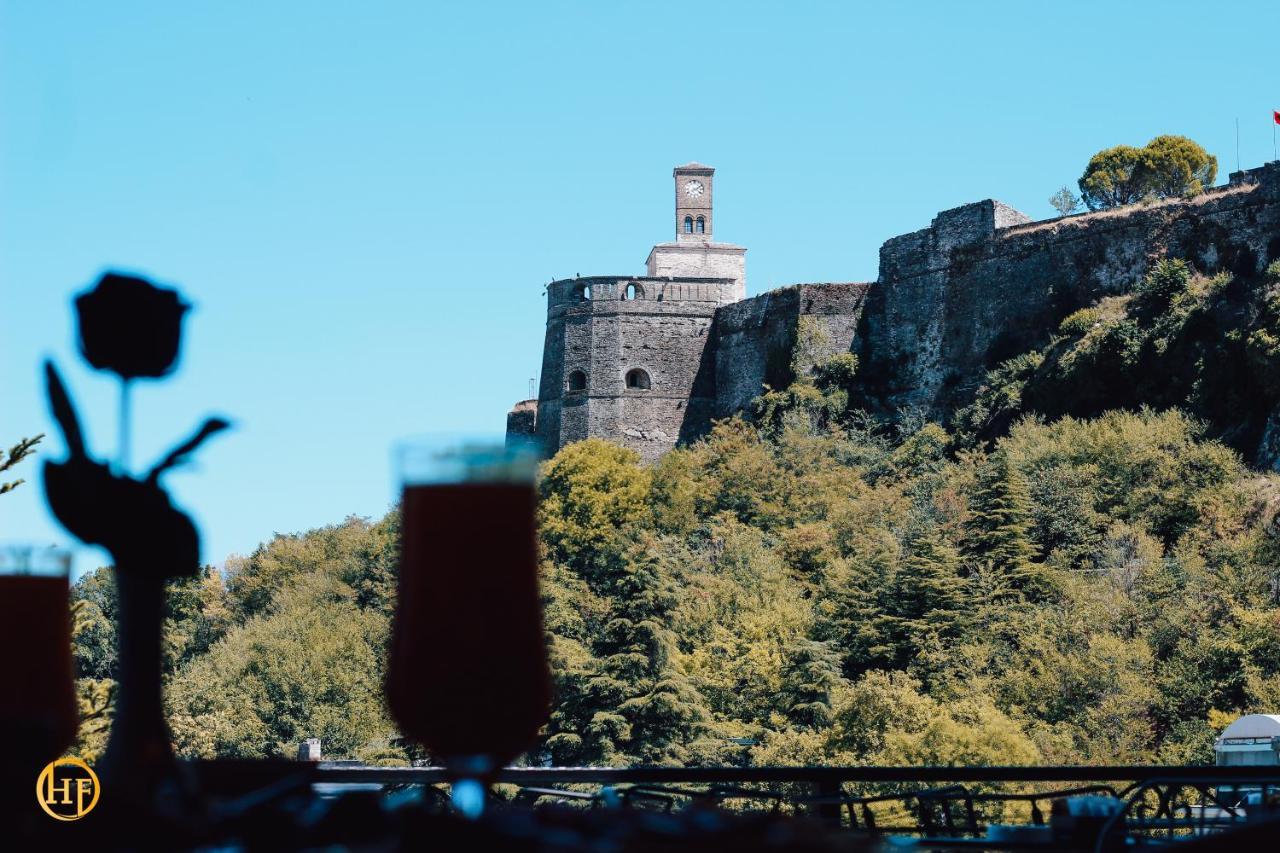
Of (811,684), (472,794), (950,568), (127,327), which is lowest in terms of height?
(811,684)

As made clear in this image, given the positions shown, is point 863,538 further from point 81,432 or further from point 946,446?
point 81,432

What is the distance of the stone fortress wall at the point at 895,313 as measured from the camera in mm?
30922

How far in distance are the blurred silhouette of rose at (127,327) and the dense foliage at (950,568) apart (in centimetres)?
1814

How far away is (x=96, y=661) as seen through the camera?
130 ft

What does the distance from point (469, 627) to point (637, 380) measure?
1538 inches

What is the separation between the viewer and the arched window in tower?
41219mm

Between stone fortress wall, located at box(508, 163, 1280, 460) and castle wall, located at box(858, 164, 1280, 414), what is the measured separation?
0.03 meters

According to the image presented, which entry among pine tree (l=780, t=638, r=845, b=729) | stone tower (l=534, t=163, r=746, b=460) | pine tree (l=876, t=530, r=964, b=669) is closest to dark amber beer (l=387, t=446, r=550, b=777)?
pine tree (l=780, t=638, r=845, b=729)

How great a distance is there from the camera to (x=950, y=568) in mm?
29016

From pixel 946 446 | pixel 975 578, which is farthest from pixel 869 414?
pixel 975 578

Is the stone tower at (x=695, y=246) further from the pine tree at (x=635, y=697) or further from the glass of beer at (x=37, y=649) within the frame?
the glass of beer at (x=37, y=649)

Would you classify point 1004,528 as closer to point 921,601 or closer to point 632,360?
point 921,601

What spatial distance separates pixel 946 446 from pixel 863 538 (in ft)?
7.42

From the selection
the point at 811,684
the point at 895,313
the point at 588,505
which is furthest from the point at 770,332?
the point at 811,684
